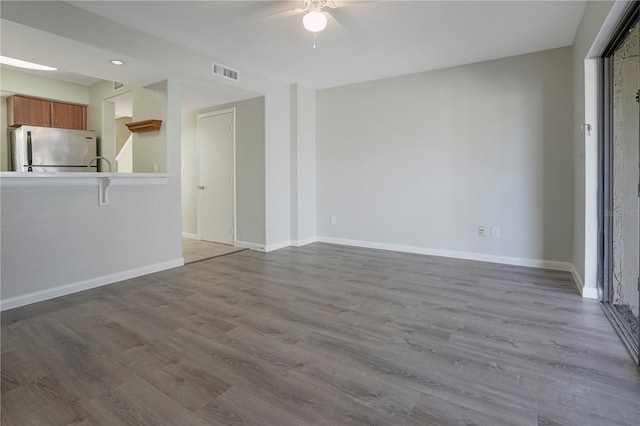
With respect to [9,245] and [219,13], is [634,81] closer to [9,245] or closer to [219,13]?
[219,13]

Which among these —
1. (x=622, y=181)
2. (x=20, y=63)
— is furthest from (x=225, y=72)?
(x=622, y=181)

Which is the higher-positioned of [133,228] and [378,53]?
[378,53]

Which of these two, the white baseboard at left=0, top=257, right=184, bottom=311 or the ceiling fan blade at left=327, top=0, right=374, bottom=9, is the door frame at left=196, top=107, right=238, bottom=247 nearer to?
the white baseboard at left=0, top=257, right=184, bottom=311

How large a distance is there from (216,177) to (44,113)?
257 cm

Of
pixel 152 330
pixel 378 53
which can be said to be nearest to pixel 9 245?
pixel 152 330

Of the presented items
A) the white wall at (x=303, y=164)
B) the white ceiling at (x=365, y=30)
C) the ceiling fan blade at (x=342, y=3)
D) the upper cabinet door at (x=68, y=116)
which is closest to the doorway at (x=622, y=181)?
the white ceiling at (x=365, y=30)

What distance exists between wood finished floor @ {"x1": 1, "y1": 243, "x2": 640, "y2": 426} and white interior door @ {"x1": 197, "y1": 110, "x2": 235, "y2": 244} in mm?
2170

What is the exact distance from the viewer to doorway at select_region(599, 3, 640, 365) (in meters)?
2.25

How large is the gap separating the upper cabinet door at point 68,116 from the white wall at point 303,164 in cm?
333

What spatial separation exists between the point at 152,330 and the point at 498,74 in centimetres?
444

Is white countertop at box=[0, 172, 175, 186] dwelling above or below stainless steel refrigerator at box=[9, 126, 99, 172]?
below

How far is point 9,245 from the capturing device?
8.98 feet

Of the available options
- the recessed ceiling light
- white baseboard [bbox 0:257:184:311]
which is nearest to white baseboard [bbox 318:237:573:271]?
white baseboard [bbox 0:257:184:311]

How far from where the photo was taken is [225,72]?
13.5 ft
